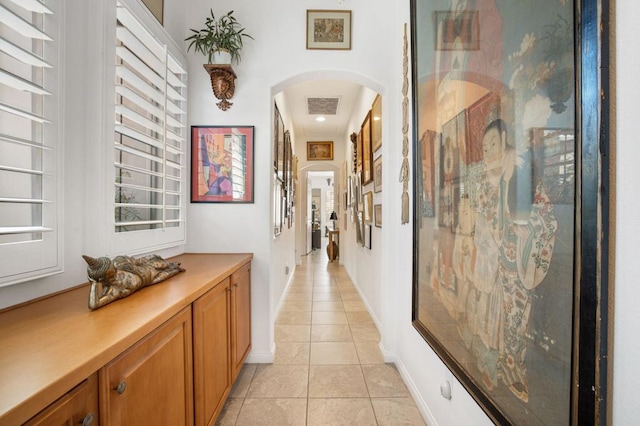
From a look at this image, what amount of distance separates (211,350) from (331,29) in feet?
8.15

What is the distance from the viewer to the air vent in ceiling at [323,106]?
Result: 4398 mm

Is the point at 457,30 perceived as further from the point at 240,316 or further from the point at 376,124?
the point at 240,316

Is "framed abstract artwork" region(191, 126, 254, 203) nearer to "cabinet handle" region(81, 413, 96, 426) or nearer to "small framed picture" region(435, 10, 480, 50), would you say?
"small framed picture" region(435, 10, 480, 50)

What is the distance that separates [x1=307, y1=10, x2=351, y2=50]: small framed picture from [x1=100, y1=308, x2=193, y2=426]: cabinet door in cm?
221

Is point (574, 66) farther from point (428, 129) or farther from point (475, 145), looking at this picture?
point (428, 129)

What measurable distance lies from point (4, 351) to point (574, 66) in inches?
60.3

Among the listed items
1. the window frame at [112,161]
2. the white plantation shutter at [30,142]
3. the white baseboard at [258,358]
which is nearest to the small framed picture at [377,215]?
the white baseboard at [258,358]

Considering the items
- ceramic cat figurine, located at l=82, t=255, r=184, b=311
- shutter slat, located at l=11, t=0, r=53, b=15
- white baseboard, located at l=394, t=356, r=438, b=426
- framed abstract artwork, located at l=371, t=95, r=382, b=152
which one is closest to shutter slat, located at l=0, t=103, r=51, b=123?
shutter slat, located at l=11, t=0, r=53, b=15

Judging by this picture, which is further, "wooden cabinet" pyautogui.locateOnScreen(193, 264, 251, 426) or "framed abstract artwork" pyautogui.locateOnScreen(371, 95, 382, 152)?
"framed abstract artwork" pyautogui.locateOnScreen(371, 95, 382, 152)

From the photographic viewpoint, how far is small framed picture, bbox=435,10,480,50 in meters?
1.09

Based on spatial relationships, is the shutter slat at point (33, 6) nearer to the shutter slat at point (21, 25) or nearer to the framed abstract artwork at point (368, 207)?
the shutter slat at point (21, 25)

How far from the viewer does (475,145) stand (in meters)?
1.11

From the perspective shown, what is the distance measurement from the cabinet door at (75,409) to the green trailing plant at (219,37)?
2.16m

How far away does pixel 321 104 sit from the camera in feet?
15.0
